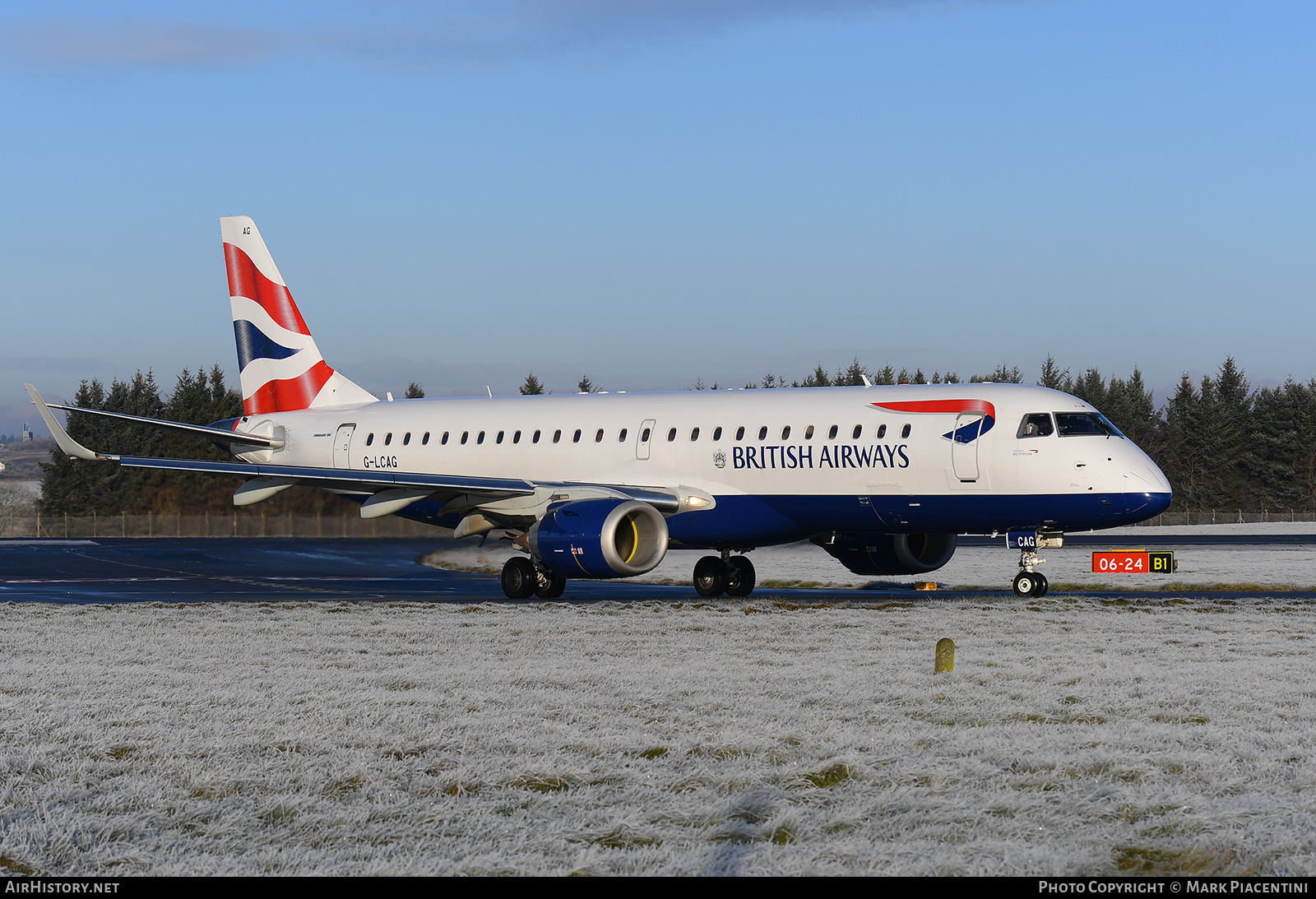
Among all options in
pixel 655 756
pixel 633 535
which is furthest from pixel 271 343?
pixel 655 756

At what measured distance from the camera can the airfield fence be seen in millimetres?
58719

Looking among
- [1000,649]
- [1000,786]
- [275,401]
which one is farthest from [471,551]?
[1000,786]

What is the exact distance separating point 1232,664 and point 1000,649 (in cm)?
251

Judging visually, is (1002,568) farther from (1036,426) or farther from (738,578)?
(1036,426)

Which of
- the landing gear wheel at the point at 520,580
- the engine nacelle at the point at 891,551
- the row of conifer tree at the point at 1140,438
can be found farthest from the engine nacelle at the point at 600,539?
the row of conifer tree at the point at 1140,438

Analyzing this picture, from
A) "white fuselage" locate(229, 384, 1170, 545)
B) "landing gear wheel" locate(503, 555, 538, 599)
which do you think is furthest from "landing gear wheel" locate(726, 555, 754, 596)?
"landing gear wheel" locate(503, 555, 538, 599)

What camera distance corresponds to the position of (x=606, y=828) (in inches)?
267

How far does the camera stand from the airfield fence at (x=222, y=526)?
193 ft

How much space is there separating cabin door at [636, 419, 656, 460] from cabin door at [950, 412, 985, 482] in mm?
6213

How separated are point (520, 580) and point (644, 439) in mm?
3759

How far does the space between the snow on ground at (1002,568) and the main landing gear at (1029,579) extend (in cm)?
467

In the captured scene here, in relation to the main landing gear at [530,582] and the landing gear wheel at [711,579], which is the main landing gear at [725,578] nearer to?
the landing gear wheel at [711,579]

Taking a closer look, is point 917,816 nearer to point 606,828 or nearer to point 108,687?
point 606,828

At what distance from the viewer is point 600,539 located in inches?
907
